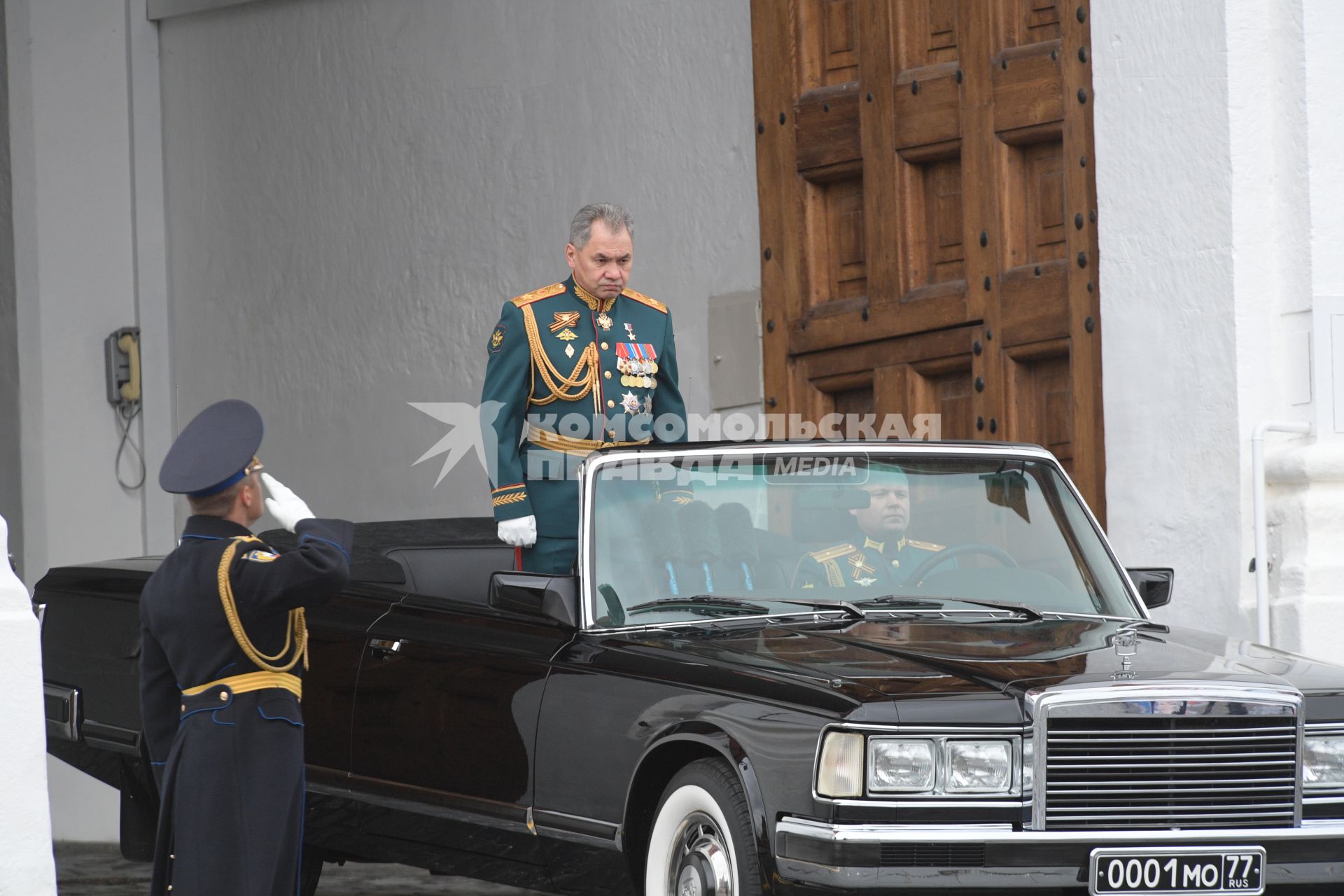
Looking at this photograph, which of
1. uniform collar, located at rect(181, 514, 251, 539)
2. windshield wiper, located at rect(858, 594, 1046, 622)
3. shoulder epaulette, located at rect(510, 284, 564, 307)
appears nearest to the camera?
uniform collar, located at rect(181, 514, 251, 539)

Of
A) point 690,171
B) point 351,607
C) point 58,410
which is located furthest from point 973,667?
point 58,410

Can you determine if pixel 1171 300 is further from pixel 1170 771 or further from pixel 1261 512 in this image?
pixel 1170 771

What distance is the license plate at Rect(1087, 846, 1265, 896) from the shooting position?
14.4ft

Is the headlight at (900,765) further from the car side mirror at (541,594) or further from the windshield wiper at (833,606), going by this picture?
the car side mirror at (541,594)

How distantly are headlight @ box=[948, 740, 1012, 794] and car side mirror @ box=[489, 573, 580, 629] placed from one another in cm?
133

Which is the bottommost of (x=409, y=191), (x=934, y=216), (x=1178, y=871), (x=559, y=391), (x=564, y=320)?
(x=1178, y=871)

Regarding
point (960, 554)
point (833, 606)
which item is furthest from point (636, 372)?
point (833, 606)

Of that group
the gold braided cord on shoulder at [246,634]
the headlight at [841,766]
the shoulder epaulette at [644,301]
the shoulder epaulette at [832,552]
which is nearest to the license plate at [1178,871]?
the headlight at [841,766]

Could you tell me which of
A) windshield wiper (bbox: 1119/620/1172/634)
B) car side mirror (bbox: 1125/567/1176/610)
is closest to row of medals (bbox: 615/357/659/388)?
car side mirror (bbox: 1125/567/1176/610)

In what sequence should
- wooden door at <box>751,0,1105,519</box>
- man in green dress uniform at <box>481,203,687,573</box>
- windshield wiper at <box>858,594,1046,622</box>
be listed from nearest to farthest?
1. windshield wiper at <box>858,594,1046,622</box>
2. man in green dress uniform at <box>481,203,687,573</box>
3. wooden door at <box>751,0,1105,519</box>

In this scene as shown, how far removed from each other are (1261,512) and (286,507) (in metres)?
3.81

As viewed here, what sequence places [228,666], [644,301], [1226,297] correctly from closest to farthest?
[228,666]
[644,301]
[1226,297]

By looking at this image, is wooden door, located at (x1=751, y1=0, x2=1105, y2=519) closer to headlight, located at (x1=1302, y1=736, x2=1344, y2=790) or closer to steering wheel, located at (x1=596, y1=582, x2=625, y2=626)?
steering wheel, located at (x1=596, y1=582, x2=625, y2=626)

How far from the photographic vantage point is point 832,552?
558 centimetres
